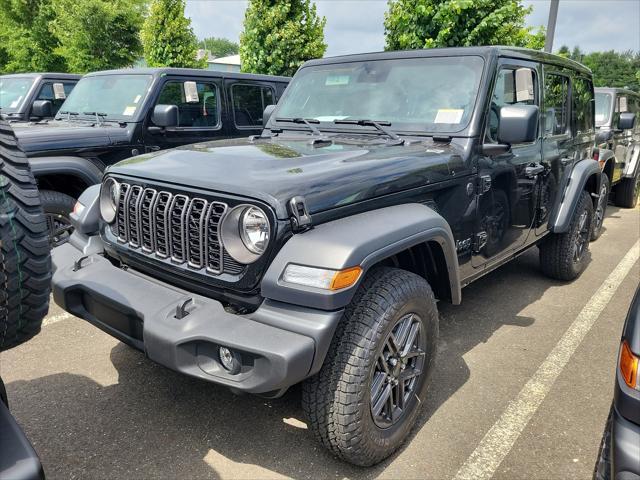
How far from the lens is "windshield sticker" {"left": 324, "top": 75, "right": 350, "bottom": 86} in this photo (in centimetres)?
359

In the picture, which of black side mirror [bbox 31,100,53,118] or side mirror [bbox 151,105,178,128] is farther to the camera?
black side mirror [bbox 31,100,53,118]

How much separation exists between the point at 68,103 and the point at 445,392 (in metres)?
5.34

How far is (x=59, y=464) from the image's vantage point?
239cm

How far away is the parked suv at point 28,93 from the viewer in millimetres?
7305

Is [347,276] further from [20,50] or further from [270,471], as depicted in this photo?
[20,50]

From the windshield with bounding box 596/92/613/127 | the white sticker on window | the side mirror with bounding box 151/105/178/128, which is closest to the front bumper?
the side mirror with bounding box 151/105/178/128

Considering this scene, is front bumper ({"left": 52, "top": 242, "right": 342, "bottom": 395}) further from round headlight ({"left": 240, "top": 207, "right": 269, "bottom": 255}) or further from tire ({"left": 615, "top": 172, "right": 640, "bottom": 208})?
tire ({"left": 615, "top": 172, "right": 640, "bottom": 208})

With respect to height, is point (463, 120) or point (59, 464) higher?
point (463, 120)

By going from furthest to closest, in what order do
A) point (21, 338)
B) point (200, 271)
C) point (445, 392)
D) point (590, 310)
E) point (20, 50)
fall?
point (20, 50) < point (590, 310) < point (445, 392) < point (200, 271) < point (21, 338)

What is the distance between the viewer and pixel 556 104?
4.28 m

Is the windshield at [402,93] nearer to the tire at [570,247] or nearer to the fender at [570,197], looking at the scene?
the fender at [570,197]

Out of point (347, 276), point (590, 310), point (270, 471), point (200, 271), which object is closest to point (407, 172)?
point (347, 276)

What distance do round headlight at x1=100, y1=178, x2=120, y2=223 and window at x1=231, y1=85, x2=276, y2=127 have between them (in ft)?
11.7

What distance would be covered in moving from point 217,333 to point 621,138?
7842 millimetres
